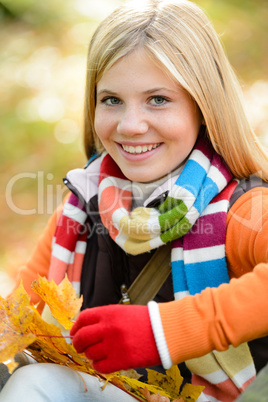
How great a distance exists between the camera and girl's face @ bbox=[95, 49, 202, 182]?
1312 millimetres

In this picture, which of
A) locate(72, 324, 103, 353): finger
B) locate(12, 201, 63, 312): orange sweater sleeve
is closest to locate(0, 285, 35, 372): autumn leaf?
locate(72, 324, 103, 353): finger

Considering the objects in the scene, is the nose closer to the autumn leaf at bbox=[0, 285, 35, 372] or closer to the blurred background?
the autumn leaf at bbox=[0, 285, 35, 372]

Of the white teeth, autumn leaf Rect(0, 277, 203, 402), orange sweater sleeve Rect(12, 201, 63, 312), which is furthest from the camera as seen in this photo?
orange sweater sleeve Rect(12, 201, 63, 312)

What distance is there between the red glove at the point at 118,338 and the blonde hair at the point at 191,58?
0.62 meters

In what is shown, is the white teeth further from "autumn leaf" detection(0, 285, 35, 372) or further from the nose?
"autumn leaf" detection(0, 285, 35, 372)

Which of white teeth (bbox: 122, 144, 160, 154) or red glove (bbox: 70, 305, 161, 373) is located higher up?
white teeth (bbox: 122, 144, 160, 154)

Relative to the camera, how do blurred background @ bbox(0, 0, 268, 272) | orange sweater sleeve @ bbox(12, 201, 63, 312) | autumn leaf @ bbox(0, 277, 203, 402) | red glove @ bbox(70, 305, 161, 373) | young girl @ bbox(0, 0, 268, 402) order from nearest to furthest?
red glove @ bbox(70, 305, 161, 373), autumn leaf @ bbox(0, 277, 203, 402), young girl @ bbox(0, 0, 268, 402), orange sweater sleeve @ bbox(12, 201, 63, 312), blurred background @ bbox(0, 0, 268, 272)

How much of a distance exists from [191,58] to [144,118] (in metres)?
0.20

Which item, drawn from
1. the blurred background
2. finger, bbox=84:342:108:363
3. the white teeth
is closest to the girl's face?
the white teeth

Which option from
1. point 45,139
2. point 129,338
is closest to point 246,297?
point 129,338

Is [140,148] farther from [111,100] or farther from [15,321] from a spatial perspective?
[15,321]

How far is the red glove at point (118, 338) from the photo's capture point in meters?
0.93

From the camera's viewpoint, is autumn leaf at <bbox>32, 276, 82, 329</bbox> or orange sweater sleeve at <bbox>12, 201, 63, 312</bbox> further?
orange sweater sleeve at <bbox>12, 201, 63, 312</bbox>

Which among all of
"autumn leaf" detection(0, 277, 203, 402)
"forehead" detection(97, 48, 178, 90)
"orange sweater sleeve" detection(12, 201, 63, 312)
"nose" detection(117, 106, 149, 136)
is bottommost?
"autumn leaf" detection(0, 277, 203, 402)
